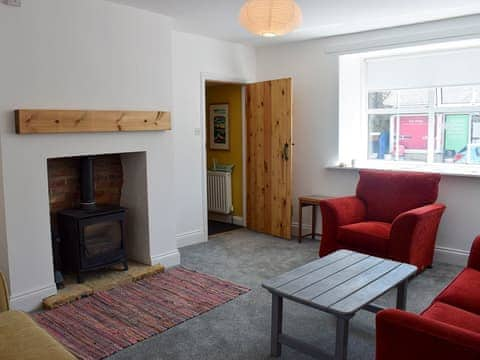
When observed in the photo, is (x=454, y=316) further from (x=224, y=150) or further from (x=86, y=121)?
(x=224, y=150)

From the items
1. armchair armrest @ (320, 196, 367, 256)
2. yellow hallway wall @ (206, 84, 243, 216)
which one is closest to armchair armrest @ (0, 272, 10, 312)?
armchair armrest @ (320, 196, 367, 256)

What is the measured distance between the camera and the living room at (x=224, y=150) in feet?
9.37

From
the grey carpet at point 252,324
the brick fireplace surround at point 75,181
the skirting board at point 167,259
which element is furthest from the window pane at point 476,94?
the brick fireplace surround at point 75,181

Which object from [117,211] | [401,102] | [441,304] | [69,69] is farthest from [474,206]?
[69,69]

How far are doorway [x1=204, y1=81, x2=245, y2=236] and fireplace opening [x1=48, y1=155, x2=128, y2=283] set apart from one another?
1.89 metres

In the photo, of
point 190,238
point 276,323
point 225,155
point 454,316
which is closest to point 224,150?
point 225,155

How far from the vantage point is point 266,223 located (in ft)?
17.8

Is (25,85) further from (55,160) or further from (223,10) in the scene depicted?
(223,10)

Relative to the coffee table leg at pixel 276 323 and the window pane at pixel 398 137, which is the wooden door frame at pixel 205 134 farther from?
the coffee table leg at pixel 276 323

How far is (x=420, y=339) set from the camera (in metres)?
1.63

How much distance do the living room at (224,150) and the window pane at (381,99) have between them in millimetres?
27

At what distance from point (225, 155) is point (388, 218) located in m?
2.50

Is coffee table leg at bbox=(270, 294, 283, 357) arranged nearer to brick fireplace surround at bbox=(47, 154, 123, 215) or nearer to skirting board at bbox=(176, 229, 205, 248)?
brick fireplace surround at bbox=(47, 154, 123, 215)

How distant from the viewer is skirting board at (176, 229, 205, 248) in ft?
16.1
